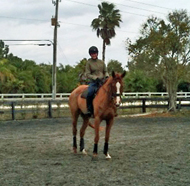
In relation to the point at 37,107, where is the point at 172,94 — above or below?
above

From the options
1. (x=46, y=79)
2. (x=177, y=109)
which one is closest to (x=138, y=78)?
(x=46, y=79)

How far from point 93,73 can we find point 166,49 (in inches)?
585

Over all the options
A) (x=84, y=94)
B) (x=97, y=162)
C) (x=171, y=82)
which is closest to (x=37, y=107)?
(x=171, y=82)

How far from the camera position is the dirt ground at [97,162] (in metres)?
6.39

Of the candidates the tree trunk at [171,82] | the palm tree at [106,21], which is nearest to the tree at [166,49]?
the tree trunk at [171,82]

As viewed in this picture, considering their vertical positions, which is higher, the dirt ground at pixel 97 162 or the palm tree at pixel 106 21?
the palm tree at pixel 106 21

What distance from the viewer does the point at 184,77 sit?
23672mm

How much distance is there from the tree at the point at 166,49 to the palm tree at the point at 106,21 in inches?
813

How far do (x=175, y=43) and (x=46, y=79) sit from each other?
23.7 metres

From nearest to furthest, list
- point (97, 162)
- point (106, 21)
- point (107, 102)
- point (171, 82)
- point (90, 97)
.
→ 1. point (97, 162)
2. point (107, 102)
3. point (90, 97)
4. point (171, 82)
5. point (106, 21)

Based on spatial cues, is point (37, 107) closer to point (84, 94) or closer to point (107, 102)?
point (84, 94)

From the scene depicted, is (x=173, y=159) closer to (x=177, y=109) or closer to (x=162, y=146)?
(x=162, y=146)

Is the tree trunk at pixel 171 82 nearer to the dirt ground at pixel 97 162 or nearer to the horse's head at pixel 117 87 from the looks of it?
the dirt ground at pixel 97 162

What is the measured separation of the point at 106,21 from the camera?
4488 cm
